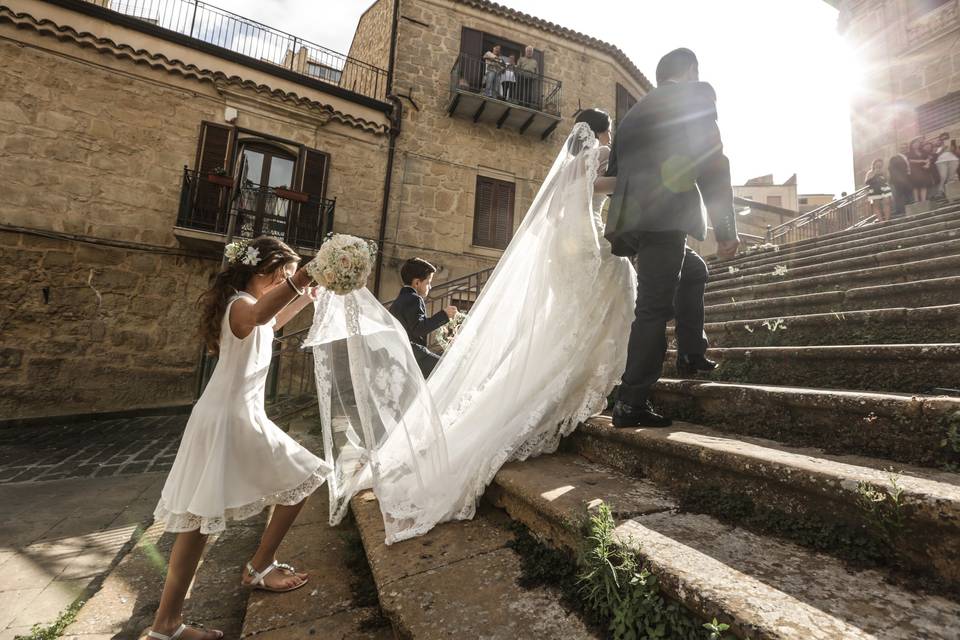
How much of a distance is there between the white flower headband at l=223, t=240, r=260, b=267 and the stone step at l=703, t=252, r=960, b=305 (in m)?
4.69

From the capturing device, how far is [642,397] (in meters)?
2.27

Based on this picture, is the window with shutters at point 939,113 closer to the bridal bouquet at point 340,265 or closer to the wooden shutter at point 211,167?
the bridal bouquet at point 340,265

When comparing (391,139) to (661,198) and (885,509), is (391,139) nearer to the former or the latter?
(661,198)

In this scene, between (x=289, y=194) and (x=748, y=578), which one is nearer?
(x=748, y=578)

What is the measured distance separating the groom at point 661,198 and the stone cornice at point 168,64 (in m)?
8.88

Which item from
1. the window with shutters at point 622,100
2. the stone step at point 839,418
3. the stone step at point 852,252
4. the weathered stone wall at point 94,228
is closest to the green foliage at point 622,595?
the stone step at point 839,418

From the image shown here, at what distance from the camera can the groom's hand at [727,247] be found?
2.59 m

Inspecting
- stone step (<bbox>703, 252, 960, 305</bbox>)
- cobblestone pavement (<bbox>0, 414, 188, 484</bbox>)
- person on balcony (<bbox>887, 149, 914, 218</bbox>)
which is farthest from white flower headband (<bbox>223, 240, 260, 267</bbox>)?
person on balcony (<bbox>887, 149, 914, 218</bbox>)

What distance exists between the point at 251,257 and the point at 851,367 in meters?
3.00

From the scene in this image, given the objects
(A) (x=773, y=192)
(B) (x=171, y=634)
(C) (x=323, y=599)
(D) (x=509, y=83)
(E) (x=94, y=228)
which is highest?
(A) (x=773, y=192)

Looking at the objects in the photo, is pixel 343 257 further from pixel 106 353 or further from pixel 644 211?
pixel 106 353

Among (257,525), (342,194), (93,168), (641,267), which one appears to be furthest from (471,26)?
(257,525)

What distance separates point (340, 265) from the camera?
177 cm

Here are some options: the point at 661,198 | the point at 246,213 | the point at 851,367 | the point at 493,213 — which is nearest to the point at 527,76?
the point at 493,213
